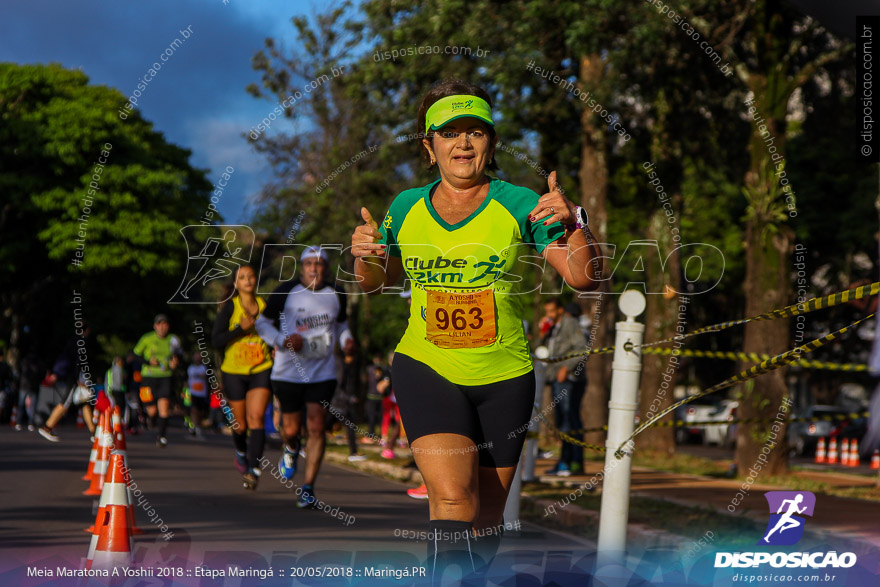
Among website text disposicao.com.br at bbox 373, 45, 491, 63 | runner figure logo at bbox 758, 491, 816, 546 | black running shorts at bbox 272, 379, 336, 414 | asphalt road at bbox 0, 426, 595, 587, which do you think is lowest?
asphalt road at bbox 0, 426, 595, 587

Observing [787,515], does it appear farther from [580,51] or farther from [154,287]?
[154,287]

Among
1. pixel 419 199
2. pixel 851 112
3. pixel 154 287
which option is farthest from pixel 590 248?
pixel 154 287

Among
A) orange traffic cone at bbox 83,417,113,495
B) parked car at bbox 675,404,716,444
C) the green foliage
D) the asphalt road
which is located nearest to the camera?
the asphalt road

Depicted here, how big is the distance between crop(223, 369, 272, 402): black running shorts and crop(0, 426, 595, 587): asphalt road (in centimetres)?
88

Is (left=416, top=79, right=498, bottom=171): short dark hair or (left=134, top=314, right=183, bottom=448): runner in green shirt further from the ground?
(left=416, top=79, right=498, bottom=171): short dark hair

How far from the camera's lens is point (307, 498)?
378 inches

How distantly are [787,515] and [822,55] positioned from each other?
9259 millimetres

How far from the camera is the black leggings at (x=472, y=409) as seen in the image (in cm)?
431

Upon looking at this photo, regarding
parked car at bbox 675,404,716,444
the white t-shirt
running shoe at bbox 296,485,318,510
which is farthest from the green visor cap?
parked car at bbox 675,404,716,444

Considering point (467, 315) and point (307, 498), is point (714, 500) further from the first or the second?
point (467, 315)

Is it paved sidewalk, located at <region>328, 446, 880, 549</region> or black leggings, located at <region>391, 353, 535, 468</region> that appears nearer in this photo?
black leggings, located at <region>391, 353, 535, 468</region>

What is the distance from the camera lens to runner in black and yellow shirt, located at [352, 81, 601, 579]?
4.29 m

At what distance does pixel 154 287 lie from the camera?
41312 millimetres

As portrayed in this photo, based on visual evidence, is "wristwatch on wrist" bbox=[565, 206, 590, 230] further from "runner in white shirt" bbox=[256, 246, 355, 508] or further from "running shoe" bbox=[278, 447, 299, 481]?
"running shoe" bbox=[278, 447, 299, 481]
